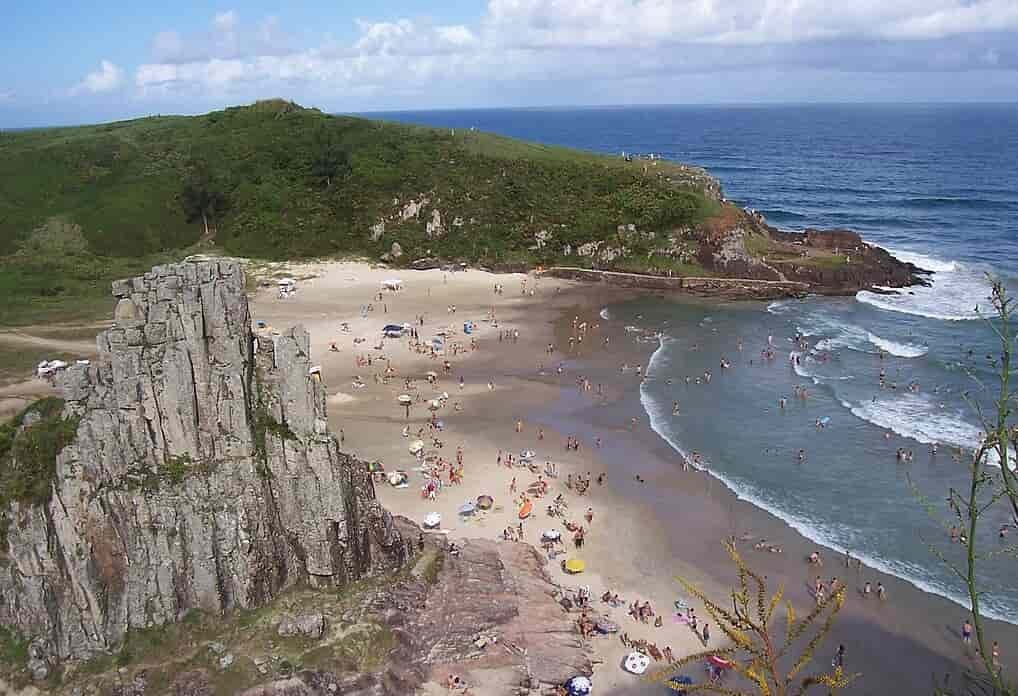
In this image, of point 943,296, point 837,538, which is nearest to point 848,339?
point 943,296

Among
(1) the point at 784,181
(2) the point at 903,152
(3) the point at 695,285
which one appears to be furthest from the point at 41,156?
(2) the point at 903,152

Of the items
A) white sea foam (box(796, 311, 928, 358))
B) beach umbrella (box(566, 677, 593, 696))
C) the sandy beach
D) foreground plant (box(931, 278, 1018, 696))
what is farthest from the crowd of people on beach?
foreground plant (box(931, 278, 1018, 696))

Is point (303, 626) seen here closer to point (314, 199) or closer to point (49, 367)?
point (49, 367)

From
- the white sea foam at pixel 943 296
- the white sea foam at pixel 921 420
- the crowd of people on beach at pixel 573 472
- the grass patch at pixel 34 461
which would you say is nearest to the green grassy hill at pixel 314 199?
the crowd of people on beach at pixel 573 472

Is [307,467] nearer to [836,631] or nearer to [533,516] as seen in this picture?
[533,516]

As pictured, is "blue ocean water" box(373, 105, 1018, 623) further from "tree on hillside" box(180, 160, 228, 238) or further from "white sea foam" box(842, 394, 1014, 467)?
"tree on hillside" box(180, 160, 228, 238)
